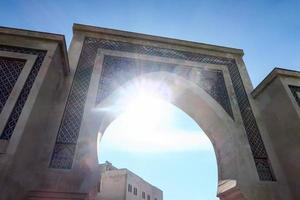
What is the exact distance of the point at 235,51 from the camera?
17.7 ft

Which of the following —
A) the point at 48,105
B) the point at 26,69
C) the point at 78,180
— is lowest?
the point at 78,180

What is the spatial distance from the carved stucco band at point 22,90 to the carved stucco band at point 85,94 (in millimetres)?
772

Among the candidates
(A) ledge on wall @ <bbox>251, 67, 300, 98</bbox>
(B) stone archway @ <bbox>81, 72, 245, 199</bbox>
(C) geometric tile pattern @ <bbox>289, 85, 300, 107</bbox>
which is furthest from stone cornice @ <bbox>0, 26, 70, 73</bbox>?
(C) geometric tile pattern @ <bbox>289, 85, 300, 107</bbox>

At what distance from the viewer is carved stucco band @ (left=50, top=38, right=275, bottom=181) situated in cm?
330

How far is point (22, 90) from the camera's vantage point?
9.50 ft

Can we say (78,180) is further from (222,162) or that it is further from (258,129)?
(258,129)

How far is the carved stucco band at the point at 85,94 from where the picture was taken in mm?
3297

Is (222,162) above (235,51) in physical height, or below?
below

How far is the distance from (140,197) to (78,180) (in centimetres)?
1686

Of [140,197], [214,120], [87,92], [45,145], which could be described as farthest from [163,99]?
[140,197]

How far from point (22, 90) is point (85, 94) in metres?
1.09

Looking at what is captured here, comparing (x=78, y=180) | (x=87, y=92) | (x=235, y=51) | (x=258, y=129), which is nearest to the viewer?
(x=78, y=180)

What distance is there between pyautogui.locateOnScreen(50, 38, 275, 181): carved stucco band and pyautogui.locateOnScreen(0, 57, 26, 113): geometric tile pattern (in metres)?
0.88

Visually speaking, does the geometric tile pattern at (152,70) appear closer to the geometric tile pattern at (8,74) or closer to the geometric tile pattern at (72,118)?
the geometric tile pattern at (72,118)
